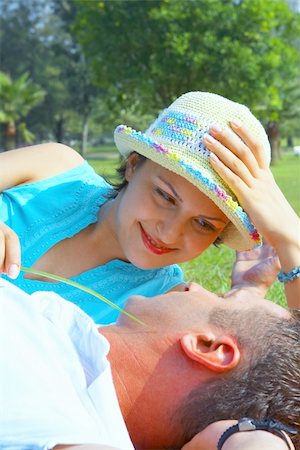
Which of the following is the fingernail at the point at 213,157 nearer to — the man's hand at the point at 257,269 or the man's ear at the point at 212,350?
the man's hand at the point at 257,269

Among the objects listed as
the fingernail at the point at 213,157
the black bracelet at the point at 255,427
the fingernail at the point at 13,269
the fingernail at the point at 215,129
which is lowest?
the black bracelet at the point at 255,427

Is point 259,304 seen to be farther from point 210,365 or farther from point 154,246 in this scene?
point 154,246

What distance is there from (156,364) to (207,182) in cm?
106

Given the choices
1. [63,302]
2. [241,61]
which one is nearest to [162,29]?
[241,61]

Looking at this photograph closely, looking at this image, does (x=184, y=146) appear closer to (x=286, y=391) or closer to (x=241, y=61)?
(x=286, y=391)

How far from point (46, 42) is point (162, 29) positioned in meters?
23.3

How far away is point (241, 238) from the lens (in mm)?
3574

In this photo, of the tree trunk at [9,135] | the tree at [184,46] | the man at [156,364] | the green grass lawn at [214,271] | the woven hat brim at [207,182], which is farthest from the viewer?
the tree trunk at [9,135]

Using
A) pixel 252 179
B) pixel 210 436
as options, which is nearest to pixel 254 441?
pixel 210 436

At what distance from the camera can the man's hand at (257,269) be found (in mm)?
3320

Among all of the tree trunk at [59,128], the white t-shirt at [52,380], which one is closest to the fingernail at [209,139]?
the white t-shirt at [52,380]

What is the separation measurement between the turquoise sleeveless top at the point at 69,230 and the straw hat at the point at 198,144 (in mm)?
406

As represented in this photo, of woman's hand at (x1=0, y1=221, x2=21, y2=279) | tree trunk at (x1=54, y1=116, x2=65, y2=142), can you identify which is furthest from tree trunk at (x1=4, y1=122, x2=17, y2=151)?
woman's hand at (x1=0, y1=221, x2=21, y2=279)

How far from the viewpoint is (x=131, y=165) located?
149 inches
